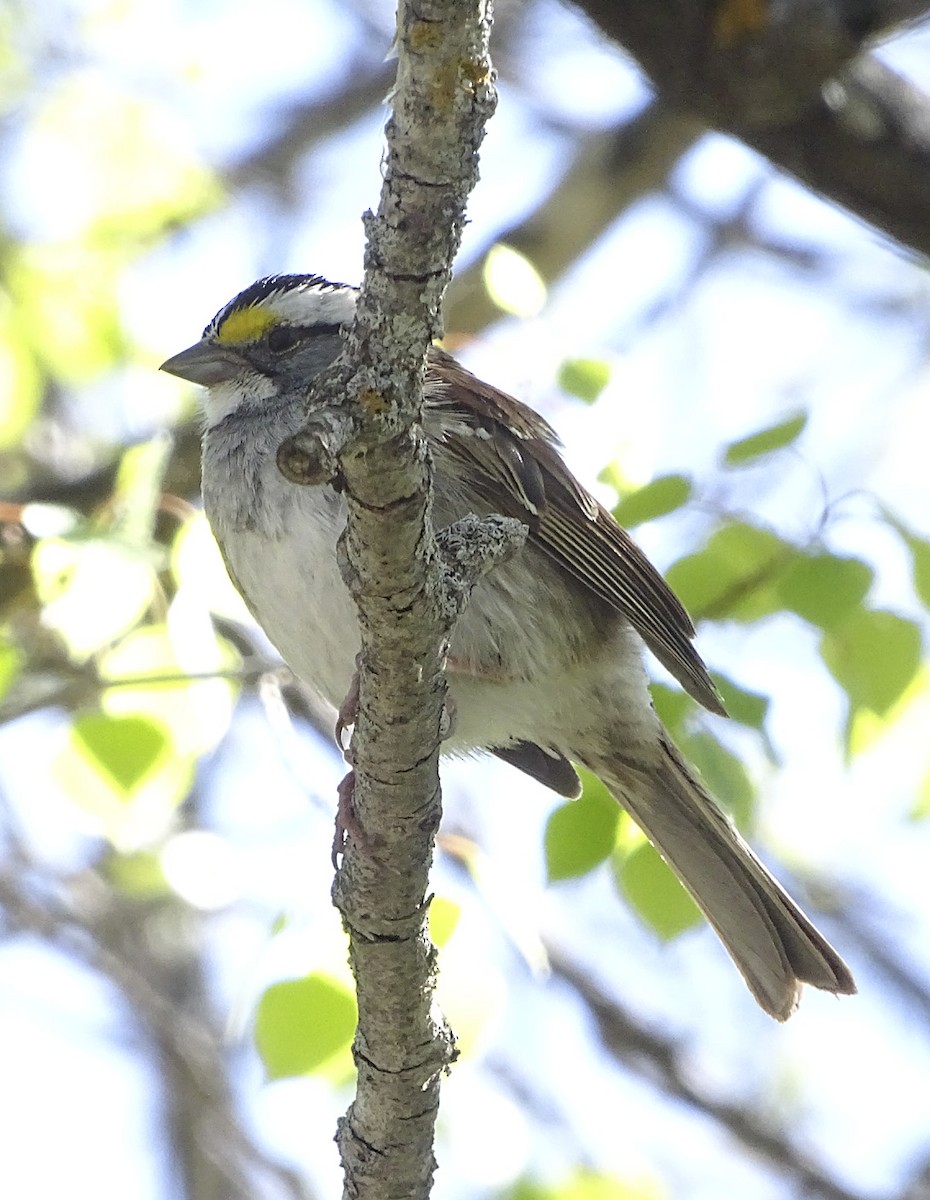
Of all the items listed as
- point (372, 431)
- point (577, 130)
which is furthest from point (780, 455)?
point (577, 130)

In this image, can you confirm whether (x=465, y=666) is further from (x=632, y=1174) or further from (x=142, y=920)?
(x=142, y=920)

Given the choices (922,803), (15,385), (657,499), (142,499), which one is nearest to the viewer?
(657,499)

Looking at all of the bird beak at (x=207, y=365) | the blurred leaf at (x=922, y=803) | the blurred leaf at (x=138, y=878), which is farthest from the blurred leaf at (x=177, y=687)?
the blurred leaf at (x=138, y=878)

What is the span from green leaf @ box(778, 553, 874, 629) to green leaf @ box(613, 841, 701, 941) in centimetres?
62

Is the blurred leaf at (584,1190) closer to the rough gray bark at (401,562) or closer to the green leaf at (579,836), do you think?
the green leaf at (579,836)

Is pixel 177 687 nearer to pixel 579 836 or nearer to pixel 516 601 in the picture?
pixel 516 601

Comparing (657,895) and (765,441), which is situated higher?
(765,441)

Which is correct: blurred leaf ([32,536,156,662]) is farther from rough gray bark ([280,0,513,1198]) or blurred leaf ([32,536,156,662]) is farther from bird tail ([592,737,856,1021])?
bird tail ([592,737,856,1021])

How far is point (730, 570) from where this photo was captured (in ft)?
10.7

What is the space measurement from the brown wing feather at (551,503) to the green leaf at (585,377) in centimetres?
20

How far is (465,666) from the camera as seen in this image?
10.9ft

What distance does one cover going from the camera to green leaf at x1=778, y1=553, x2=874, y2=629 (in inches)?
118

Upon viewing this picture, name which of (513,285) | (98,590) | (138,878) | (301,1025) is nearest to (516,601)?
(513,285)

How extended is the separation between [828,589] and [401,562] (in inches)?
50.6
